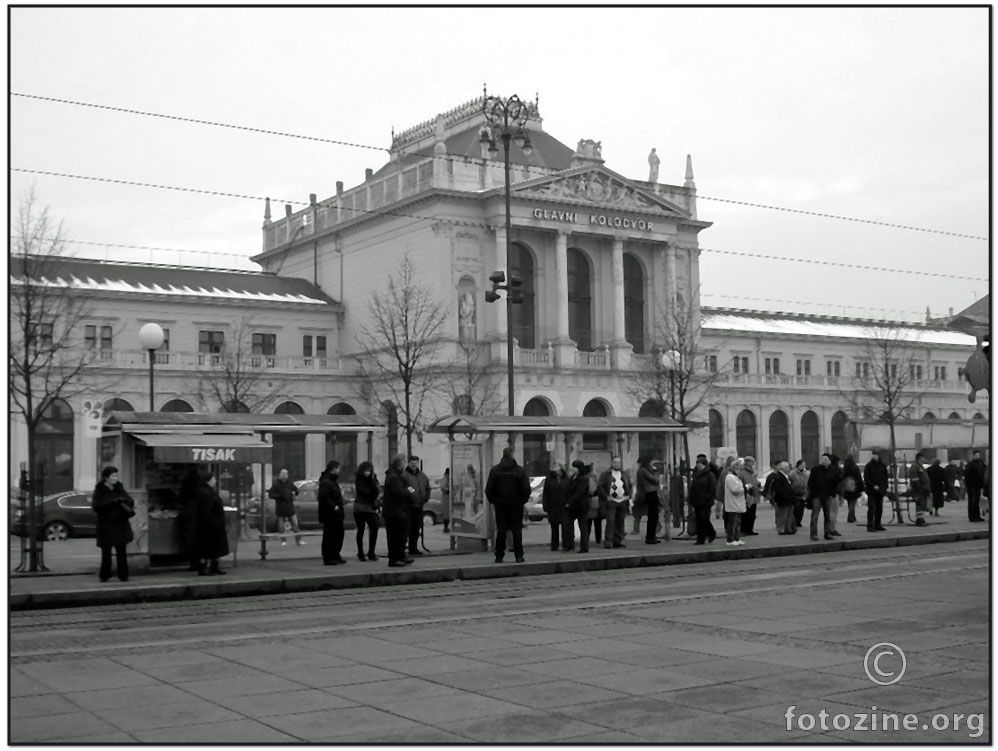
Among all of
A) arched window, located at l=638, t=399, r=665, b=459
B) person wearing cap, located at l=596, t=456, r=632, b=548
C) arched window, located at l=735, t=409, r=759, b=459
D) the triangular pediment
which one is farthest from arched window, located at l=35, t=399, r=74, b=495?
arched window, located at l=735, t=409, r=759, b=459

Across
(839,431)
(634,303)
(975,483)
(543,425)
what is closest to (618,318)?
(634,303)

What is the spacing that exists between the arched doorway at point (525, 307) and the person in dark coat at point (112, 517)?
2237 inches

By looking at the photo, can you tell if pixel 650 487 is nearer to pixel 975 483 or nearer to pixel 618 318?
pixel 975 483

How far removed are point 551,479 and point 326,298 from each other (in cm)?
5631

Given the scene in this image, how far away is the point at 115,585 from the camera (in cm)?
1969

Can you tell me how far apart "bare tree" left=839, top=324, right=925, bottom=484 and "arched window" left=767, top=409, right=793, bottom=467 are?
5.47 metres

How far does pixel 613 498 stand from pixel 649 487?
0.79 m

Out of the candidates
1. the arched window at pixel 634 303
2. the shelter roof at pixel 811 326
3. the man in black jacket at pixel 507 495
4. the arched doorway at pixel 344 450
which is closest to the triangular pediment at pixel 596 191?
the arched window at pixel 634 303

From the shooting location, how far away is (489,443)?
25.6 meters

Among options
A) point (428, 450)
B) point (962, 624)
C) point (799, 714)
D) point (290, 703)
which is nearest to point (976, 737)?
point (799, 714)

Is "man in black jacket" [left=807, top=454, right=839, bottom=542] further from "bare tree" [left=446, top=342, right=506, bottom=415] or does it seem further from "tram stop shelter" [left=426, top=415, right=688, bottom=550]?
"bare tree" [left=446, top=342, right=506, bottom=415]

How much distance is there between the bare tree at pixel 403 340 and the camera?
7056cm

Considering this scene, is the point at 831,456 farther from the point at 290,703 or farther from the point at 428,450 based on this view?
the point at 428,450

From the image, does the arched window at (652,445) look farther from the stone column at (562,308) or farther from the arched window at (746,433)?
the arched window at (746,433)
